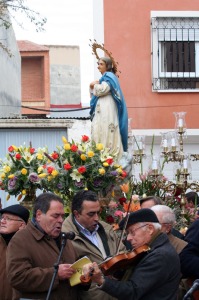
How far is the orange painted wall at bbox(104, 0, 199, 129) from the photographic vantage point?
19406mm

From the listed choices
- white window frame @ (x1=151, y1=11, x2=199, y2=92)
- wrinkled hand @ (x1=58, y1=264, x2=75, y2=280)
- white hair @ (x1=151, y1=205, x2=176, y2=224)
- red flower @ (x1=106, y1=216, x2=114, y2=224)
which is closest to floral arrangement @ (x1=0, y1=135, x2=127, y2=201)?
red flower @ (x1=106, y1=216, x2=114, y2=224)

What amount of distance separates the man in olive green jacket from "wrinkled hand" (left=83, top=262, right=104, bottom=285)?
126cm

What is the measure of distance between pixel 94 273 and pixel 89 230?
1561 mm

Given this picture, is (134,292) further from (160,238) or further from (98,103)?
(98,103)

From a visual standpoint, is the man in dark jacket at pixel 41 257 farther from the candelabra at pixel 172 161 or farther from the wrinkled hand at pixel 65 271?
the candelabra at pixel 172 161

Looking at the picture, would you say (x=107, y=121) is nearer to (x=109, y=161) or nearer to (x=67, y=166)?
(x=109, y=161)

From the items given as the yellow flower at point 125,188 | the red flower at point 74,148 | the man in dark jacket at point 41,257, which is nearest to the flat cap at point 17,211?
the man in dark jacket at point 41,257

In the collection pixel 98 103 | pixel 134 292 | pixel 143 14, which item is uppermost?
pixel 143 14

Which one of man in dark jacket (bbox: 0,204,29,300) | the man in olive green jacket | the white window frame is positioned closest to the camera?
the man in olive green jacket

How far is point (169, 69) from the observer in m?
19.7

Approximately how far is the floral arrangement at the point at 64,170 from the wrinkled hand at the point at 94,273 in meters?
3.67

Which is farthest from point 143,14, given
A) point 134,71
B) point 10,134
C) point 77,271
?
point 77,271

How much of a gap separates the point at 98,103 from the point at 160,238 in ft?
22.8

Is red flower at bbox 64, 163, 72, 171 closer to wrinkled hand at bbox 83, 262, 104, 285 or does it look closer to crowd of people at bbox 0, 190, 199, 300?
crowd of people at bbox 0, 190, 199, 300
